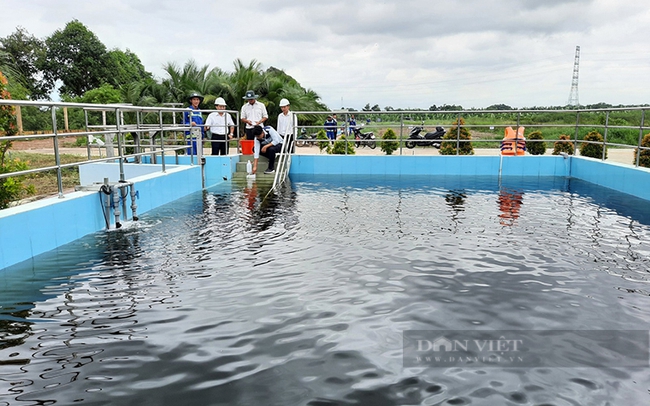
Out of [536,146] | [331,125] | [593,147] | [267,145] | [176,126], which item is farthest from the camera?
[331,125]

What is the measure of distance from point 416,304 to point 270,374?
1.42 m

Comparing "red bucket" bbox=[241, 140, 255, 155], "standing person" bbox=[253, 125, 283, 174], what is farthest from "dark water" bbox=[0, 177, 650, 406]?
"red bucket" bbox=[241, 140, 255, 155]

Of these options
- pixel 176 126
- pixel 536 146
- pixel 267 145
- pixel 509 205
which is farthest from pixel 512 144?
pixel 176 126

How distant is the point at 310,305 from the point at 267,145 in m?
8.43

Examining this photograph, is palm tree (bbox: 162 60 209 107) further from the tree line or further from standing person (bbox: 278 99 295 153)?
standing person (bbox: 278 99 295 153)

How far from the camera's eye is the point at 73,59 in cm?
3441

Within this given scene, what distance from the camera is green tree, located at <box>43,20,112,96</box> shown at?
34031 millimetres

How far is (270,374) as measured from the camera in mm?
2770

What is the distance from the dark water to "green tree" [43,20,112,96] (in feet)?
107

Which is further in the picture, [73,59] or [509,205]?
[73,59]

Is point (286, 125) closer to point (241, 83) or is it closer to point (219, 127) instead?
point (219, 127)

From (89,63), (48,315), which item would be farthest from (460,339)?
(89,63)

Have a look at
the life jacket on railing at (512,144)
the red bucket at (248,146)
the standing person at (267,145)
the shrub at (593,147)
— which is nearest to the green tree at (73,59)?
the red bucket at (248,146)

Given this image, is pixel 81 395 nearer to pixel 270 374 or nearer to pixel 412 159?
pixel 270 374
